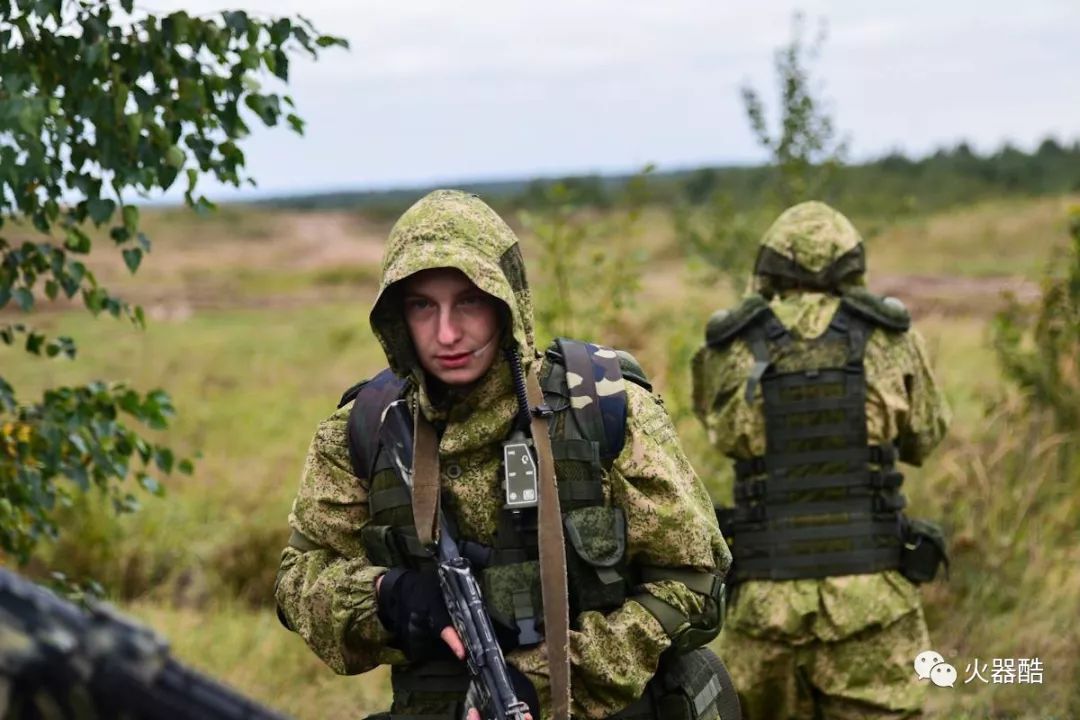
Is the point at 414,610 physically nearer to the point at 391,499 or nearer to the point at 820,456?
the point at 391,499

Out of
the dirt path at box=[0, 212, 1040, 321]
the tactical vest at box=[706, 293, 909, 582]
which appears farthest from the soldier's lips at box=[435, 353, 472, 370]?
the dirt path at box=[0, 212, 1040, 321]

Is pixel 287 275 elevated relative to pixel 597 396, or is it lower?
elevated

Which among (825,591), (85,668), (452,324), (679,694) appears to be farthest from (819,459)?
(85,668)

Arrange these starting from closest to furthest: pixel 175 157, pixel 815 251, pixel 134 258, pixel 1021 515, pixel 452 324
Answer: pixel 452 324
pixel 175 157
pixel 134 258
pixel 815 251
pixel 1021 515

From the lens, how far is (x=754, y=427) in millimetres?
4727

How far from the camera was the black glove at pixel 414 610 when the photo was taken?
250 centimetres

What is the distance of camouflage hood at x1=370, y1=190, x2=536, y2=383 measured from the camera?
2482 mm

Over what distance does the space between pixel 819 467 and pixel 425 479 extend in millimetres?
2392

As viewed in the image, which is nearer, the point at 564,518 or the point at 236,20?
the point at 564,518

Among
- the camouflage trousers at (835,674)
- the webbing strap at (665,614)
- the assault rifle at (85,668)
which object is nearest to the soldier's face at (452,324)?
the webbing strap at (665,614)

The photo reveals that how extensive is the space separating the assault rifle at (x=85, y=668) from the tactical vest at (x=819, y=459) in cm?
358

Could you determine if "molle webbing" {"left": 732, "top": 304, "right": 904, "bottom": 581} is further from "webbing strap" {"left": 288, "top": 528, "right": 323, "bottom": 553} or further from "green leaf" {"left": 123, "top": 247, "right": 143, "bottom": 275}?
"webbing strap" {"left": 288, "top": 528, "right": 323, "bottom": 553}

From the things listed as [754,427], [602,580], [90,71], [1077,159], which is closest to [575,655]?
[602,580]

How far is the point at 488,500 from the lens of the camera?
261 cm
